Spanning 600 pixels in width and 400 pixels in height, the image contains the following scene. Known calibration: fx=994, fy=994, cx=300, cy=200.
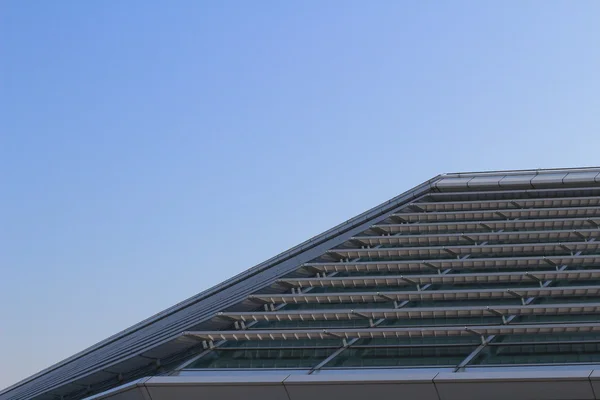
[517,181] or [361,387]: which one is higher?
[517,181]

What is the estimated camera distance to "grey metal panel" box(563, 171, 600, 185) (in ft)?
104

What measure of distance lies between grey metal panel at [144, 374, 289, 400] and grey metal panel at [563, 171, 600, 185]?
18.1m

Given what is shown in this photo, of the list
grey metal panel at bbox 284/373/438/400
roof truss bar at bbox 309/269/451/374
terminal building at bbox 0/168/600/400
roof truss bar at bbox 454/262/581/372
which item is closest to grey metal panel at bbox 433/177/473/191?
terminal building at bbox 0/168/600/400

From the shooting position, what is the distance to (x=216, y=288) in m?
32.7

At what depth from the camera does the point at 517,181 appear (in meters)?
33.0

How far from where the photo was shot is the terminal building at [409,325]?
51.8ft

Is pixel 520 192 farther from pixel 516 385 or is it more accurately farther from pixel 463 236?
pixel 516 385

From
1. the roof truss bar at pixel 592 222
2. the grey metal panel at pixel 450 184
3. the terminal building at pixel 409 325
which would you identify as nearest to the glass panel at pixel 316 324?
the terminal building at pixel 409 325

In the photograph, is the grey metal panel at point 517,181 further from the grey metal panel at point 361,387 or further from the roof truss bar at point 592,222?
the grey metal panel at point 361,387

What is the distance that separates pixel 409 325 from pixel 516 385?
410cm

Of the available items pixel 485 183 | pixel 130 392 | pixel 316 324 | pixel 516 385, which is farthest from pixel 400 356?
pixel 485 183

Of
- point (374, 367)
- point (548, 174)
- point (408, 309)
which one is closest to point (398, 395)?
point (374, 367)

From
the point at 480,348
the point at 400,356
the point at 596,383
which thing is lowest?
the point at 596,383

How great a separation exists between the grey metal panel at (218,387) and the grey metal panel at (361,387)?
29 centimetres
